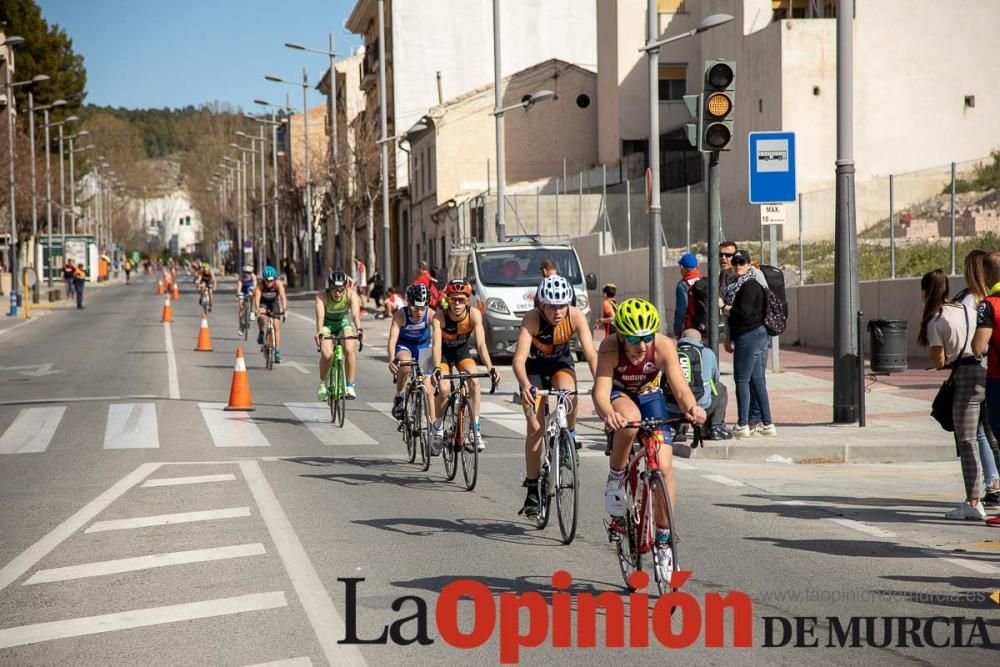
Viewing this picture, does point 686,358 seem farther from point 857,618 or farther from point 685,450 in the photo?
point 857,618

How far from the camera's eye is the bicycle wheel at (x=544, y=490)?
9281mm

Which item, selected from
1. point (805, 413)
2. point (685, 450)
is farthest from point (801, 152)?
point (685, 450)

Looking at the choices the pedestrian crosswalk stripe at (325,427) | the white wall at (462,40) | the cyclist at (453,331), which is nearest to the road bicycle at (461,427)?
the cyclist at (453,331)

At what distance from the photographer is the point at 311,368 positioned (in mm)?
26547

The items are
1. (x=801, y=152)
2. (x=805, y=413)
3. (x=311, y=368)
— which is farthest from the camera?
(x=801, y=152)

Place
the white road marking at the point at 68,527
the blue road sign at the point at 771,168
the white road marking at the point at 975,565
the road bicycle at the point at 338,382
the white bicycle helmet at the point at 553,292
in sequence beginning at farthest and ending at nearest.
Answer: the blue road sign at the point at 771,168, the road bicycle at the point at 338,382, the white bicycle helmet at the point at 553,292, the white road marking at the point at 68,527, the white road marking at the point at 975,565

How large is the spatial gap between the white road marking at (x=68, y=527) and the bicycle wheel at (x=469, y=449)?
197cm

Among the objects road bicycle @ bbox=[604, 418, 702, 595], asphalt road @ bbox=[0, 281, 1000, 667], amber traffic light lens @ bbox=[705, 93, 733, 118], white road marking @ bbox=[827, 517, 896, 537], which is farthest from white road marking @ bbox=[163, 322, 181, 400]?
road bicycle @ bbox=[604, 418, 702, 595]

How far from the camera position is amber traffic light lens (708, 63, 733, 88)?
15.1 metres

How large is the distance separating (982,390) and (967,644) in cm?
366

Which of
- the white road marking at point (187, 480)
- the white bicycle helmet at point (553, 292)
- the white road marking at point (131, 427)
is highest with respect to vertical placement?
the white bicycle helmet at point (553, 292)

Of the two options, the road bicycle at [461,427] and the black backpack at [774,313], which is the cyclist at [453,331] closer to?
the road bicycle at [461,427]

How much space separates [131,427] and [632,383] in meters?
10.4

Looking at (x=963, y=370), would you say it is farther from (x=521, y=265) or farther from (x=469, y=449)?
(x=521, y=265)
